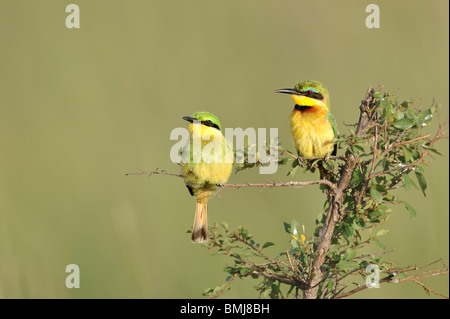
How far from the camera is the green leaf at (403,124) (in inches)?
63.1

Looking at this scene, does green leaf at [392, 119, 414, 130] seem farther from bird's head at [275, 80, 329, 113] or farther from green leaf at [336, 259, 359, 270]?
bird's head at [275, 80, 329, 113]

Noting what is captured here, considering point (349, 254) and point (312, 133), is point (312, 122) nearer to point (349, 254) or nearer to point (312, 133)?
point (312, 133)

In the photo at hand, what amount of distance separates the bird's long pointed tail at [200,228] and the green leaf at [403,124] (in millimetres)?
646

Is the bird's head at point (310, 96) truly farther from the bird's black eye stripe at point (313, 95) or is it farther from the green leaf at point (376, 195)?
the green leaf at point (376, 195)

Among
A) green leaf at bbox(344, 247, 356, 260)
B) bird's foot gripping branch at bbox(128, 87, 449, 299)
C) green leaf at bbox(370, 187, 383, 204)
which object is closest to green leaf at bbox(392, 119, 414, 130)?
bird's foot gripping branch at bbox(128, 87, 449, 299)

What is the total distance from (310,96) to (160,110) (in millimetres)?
1719

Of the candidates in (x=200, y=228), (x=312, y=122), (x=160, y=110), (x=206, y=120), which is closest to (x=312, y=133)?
(x=312, y=122)

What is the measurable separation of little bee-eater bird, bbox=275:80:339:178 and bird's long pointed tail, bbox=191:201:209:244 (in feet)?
1.42

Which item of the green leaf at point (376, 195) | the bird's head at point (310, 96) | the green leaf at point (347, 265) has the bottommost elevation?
the green leaf at point (347, 265)

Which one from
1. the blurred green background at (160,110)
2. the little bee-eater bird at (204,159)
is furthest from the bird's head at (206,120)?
the blurred green background at (160,110)

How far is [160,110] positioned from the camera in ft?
12.8

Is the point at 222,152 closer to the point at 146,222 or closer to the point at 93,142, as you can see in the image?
the point at 146,222

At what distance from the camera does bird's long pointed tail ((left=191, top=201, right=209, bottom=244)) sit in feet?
6.43

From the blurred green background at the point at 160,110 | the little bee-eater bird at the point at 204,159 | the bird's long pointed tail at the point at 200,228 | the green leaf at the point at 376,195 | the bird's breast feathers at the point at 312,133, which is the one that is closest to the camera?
the green leaf at the point at 376,195
